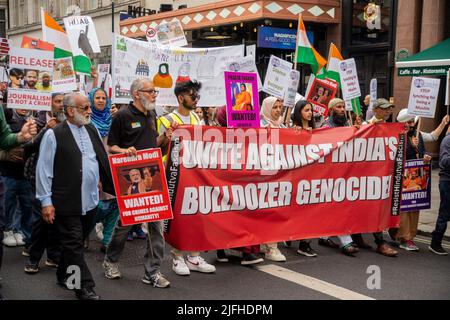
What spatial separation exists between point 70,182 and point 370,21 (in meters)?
12.7

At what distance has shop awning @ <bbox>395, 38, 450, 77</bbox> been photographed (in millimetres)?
10805

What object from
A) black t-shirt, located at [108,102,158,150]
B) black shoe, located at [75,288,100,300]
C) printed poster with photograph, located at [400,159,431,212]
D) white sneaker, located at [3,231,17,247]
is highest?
black t-shirt, located at [108,102,158,150]

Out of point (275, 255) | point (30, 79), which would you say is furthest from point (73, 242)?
point (275, 255)

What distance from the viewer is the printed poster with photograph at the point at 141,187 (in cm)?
519

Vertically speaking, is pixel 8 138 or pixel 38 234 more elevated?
pixel 8 138

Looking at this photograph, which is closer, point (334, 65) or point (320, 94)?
point (320, 94)

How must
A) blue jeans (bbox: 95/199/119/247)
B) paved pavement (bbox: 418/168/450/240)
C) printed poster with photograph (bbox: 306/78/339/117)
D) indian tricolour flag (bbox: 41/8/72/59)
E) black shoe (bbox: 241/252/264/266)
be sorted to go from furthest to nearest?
printed poster with photograph (bbox: 306/78/339/117) < paved pavement (bbox: 418/168/450/240) < indian tricolour flag (bbox: 41/8/72/59) < blue jeans (bbox: 95/199/119/247) < black shoe (bbox: 241/252/264/266)

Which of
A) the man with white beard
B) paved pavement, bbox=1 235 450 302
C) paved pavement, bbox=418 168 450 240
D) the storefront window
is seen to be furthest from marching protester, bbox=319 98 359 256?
the storefront window

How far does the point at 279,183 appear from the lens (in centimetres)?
643

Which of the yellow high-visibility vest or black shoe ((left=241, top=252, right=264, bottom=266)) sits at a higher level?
the yellow high-visibility vest

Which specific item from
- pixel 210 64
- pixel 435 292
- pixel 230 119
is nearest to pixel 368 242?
pixel 435 292

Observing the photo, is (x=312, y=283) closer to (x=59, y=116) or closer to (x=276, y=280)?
(x=276, y=280)

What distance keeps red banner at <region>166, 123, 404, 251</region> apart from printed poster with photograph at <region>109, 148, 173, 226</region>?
0.50 meters

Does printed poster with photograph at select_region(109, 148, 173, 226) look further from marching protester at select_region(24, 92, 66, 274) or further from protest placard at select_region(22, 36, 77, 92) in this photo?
protest placard at select_region(22, 36, 77, 92)
